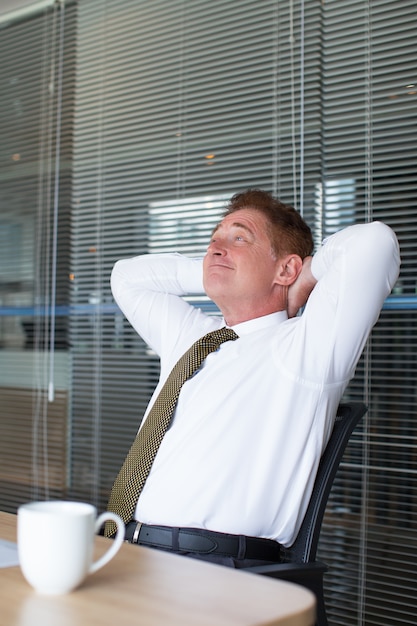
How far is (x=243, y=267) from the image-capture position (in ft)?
6.84

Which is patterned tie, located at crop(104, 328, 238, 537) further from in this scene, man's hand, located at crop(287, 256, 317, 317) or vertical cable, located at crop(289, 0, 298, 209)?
vertical cable, located at crop(289, 0, 298, 209)

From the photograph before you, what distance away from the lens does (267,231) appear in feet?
7.02

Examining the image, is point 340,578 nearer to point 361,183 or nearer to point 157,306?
point 157,306

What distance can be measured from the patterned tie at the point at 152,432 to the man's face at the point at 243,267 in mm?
102

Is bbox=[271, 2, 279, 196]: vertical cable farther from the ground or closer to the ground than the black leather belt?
farther from the ground

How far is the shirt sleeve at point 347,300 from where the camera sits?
1687 mm

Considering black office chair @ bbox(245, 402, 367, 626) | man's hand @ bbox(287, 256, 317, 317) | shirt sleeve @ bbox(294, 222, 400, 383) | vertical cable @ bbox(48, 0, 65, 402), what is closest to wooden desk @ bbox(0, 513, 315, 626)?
black office chair @ bbox(245, 402, 367, 626)

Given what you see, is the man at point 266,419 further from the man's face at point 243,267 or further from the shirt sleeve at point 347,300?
the man's face at point 243,267

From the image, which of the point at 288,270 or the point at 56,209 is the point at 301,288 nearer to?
the point at 288,270

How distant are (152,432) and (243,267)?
52 centimetres

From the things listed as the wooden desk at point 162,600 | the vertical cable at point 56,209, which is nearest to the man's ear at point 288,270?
the wooden desk at point 162,600

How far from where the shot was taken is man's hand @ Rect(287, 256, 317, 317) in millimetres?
2018

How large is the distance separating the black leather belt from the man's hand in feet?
2.17

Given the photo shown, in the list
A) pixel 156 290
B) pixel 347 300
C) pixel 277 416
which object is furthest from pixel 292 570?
pixel 156 290
